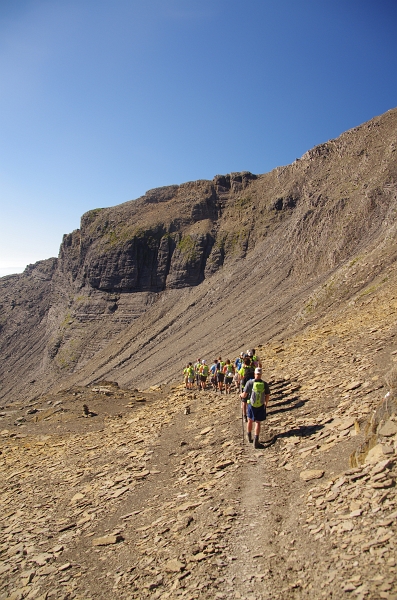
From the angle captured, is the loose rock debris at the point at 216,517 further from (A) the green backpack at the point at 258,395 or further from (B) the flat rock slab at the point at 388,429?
(A) the green backpack at the point at 258,395

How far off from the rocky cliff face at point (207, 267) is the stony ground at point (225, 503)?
1996 centimetres

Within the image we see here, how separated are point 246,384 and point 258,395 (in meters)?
0.99

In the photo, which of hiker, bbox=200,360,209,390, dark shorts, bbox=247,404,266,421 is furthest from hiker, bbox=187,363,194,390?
dark shorts, bbox=247,404,266,421

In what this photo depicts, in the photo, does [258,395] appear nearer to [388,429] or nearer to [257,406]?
[257,406]

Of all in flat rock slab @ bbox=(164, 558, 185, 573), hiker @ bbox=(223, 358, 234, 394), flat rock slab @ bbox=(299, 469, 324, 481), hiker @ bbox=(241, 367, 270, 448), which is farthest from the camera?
hiker @ bbox=(223, 358, 234, 394)

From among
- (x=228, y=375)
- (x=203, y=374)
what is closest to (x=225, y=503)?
(x=228, y=375)

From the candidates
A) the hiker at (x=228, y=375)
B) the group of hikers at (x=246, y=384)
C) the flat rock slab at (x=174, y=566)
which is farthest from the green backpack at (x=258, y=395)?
the hiker at (x=228, y=375)

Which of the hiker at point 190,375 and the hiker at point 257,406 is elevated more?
the hiker at point 257,406

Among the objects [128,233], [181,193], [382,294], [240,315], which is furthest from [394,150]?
[128,233]

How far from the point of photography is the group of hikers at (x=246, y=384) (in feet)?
32.6

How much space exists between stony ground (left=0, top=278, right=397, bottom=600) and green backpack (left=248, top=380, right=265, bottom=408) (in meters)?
0.91

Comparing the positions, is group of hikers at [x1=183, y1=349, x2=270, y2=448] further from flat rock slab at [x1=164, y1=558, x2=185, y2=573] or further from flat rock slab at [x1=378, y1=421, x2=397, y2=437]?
flat rock slab at [x1=164, y1=558, x2=185, y2=573]

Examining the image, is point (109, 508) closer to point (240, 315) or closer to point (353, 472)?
Answer: point (353, 472)

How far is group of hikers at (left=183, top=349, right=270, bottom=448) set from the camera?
9945 millimetres
